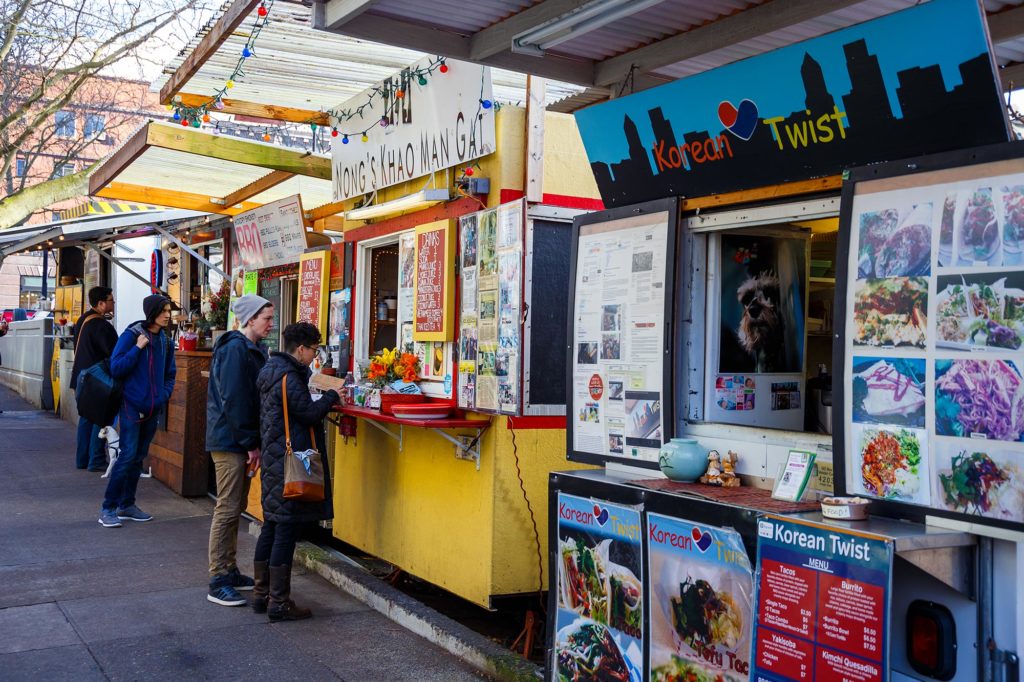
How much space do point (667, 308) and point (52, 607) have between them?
431cm

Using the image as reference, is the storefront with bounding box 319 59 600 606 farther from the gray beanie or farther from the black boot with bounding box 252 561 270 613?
the black boot with bounding box 252 561 270 613

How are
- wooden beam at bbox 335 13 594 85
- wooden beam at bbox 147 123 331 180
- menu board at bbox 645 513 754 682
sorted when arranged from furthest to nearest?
wooden beam at bbox 147 123 331 180, wooden beam at bbox 335 13 594 85, menu board at bbox 645 513 754 682

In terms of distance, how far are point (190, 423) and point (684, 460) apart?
23.7 ft

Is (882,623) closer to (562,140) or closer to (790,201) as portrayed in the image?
(790,201)

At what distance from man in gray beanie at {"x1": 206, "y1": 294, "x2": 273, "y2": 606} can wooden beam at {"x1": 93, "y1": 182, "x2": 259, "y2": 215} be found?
464 cm

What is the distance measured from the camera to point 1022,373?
2.89 m

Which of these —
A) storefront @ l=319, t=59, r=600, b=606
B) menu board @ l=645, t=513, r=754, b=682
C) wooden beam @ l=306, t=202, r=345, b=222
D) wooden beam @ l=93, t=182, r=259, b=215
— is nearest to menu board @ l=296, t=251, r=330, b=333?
wooden beam @ l=306, t=202, r=345, b=222

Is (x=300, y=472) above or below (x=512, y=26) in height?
below

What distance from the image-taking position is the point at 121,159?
891cm

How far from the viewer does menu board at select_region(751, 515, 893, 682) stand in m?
2.96

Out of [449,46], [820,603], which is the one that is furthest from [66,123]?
[820,603]

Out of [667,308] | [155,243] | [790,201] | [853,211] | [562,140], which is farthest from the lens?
[155,243]

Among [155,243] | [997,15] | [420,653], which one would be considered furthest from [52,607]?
[155,243]

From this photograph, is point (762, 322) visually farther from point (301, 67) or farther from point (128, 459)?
point (128, 459)
